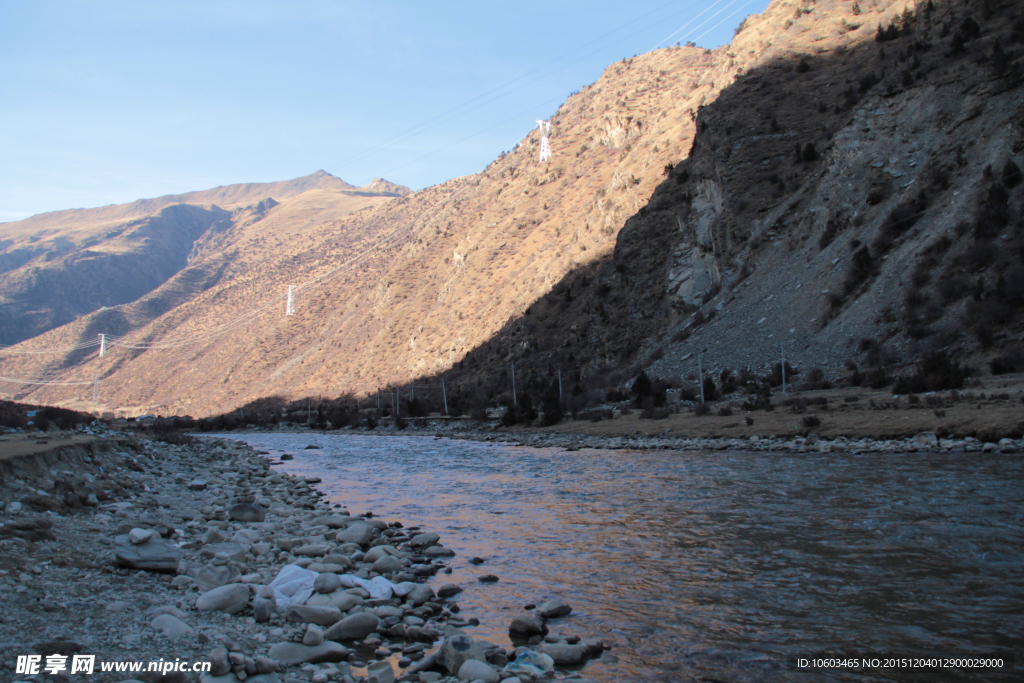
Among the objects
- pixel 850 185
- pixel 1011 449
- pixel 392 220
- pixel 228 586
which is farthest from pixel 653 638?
pixel 392 220

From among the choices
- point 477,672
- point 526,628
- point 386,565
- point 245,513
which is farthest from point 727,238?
point 477,672

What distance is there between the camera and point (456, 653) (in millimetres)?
4898

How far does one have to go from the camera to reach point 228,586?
599 centimetres

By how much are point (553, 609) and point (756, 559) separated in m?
2.74

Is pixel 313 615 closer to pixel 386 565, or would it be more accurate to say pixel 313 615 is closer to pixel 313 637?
pixel 313 637

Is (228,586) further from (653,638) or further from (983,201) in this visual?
(983,201)

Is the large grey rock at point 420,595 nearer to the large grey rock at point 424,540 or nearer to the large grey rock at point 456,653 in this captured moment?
the large grey rock at point 456,653

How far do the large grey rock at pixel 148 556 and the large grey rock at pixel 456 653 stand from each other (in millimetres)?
3447

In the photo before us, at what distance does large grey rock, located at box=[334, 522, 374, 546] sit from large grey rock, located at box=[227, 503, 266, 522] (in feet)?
6.52

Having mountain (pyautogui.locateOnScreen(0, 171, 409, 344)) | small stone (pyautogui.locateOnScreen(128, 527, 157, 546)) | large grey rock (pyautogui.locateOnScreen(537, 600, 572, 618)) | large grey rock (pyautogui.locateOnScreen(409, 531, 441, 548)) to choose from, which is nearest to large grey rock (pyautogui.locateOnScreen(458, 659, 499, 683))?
large grey rock (pyautogui.locateOnScreen(537, 600, 572, 618))

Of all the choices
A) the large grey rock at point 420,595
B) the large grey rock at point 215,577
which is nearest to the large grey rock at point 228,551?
the large grey rock at point 215,577

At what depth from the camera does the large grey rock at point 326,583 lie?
6445 millimetres

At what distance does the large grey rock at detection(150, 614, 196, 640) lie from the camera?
4891 mm

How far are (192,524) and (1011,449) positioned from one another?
49.6ft
